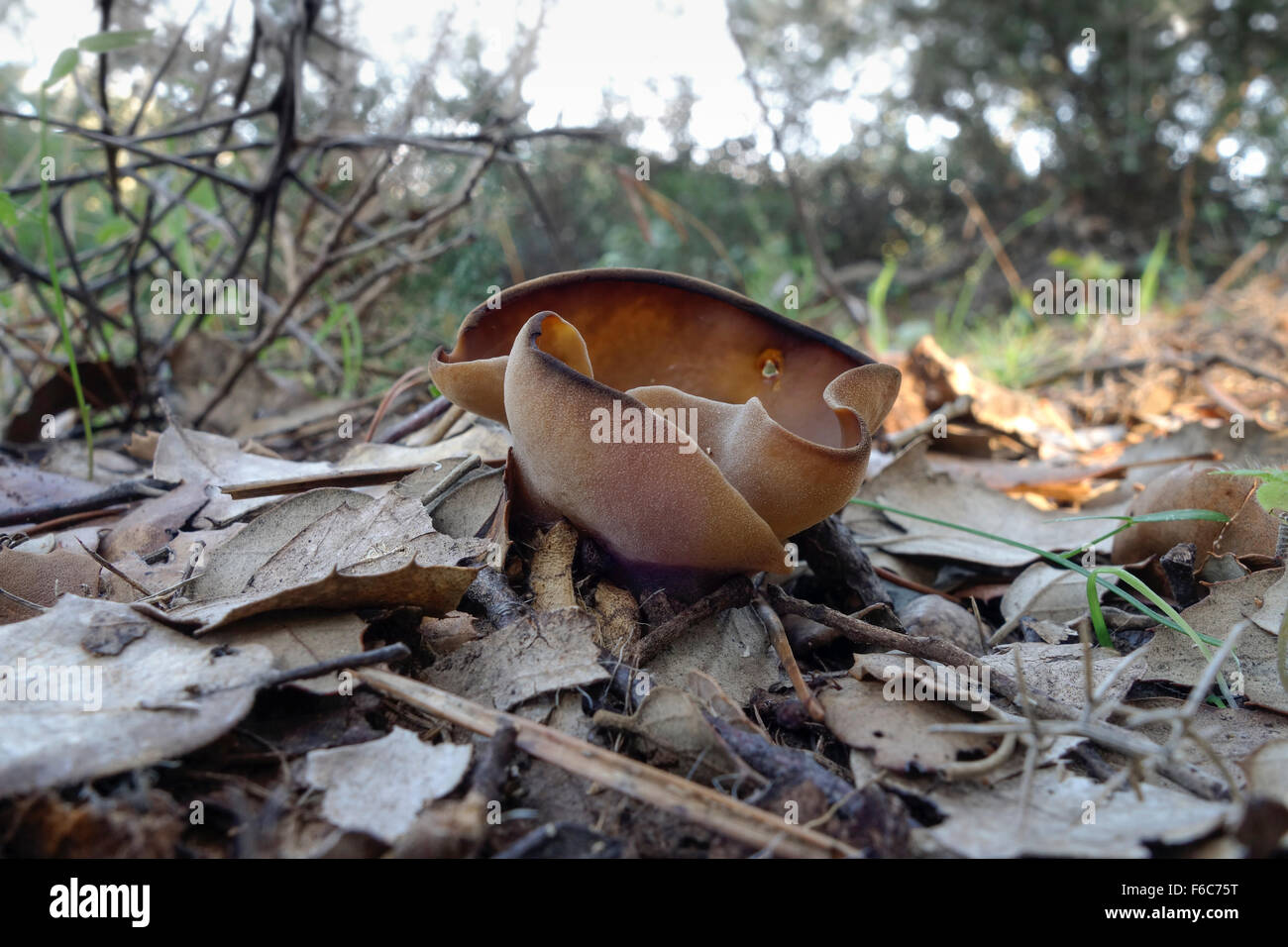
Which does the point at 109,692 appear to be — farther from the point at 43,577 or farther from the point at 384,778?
the point at 43,577

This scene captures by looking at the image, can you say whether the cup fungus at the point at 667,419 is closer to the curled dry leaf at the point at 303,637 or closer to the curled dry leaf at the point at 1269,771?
the curled dry leaf at the point at 303,637

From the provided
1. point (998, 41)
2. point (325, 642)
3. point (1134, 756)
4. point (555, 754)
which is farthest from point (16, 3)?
Result: point (998, 41)

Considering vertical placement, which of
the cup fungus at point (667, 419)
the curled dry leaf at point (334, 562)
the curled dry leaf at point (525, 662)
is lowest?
the curled dry leaf at point (525, 662)

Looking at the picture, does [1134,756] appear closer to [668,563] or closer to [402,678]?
[668,563]

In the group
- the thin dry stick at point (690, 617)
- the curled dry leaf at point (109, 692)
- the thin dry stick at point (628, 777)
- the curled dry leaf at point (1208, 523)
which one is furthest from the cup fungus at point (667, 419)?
the curled dry leaf at point (1208, 523)

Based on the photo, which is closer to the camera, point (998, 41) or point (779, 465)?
point (779, 465)

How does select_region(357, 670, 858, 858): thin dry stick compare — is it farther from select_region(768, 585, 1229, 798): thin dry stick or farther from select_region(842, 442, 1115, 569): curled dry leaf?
select_region(842, 442, 1115, 569): curled dry leaf
